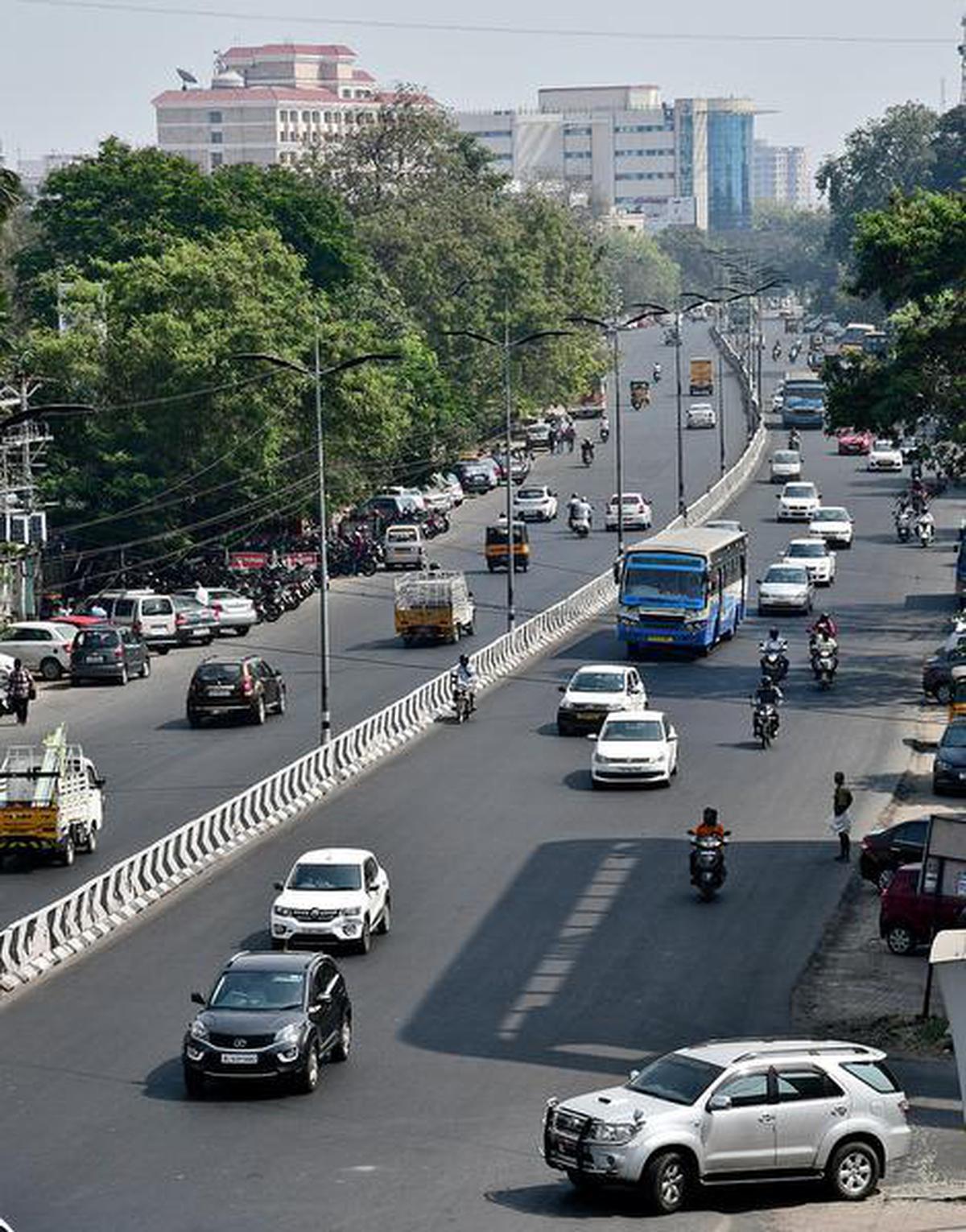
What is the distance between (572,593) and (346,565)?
10.1m

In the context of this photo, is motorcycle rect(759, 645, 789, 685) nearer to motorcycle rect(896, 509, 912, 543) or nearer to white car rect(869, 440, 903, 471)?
motorcycle rect(896, 509, 912, 543)

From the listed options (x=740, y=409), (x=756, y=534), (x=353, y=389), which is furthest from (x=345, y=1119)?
(x=740, y=409)

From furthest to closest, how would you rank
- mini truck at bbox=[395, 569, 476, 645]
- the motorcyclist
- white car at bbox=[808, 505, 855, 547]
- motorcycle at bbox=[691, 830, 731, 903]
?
white car at bbox=[808, 505, 855, 547] < mini truck at bbox=[395, 569, 476, 645] < the motorcyclist < motorcycle at bbox=[691, 830, 731, 903]

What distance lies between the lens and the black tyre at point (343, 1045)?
112 feet

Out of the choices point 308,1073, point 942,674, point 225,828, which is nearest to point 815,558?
point 942,674

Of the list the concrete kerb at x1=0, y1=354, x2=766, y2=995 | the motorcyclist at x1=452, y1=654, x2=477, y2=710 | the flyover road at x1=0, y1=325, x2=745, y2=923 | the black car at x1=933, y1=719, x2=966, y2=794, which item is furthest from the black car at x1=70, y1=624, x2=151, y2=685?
the black car at x1=933, y1=719, x2=966, y2=794

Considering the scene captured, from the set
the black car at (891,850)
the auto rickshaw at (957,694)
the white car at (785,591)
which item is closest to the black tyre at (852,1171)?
the black car at (891,850)

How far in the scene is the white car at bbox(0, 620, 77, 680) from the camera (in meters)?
73.0

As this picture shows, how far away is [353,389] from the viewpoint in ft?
310

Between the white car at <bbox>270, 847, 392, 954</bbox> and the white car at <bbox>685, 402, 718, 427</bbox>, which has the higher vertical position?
the white car at <bbox>685, 402, 718, 427</bbox>

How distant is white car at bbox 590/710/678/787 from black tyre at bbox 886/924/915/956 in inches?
554

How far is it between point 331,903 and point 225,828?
8626 millimetres

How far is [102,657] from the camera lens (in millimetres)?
71375

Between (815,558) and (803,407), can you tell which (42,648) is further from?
(803,407)
